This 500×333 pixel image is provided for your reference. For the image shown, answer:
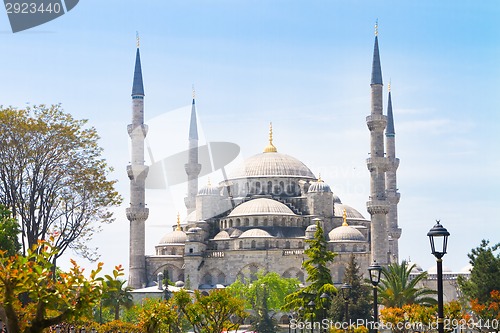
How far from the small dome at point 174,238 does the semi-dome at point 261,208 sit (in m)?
4.70

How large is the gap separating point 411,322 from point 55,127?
16720 millimetres

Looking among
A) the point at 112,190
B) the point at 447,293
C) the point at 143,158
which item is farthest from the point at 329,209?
the point at 112,190

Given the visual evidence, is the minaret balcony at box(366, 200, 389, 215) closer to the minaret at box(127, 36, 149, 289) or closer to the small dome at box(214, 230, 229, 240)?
the small dome at box(214, 230, 229, 240)

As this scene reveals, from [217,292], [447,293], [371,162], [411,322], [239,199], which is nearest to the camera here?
[411,322]

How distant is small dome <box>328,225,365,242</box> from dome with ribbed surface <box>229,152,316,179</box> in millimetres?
10777

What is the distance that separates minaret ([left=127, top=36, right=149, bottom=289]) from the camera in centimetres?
7000

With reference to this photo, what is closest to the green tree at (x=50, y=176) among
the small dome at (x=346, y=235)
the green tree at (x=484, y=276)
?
the green tree at (x=484, y=276)

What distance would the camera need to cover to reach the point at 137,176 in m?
69.9

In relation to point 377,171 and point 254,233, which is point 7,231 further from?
point 254,233

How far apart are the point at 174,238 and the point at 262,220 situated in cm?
840

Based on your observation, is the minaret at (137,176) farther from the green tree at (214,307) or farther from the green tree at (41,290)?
the green tree at (41,290)

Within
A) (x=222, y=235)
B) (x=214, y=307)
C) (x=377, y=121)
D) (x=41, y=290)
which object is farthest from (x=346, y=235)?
(x=41, y=290)

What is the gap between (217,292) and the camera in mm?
35281

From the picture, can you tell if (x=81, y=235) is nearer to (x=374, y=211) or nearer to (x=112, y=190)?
(x=112, y=190)
